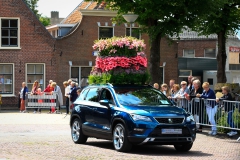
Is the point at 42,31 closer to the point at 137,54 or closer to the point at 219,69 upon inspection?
the point at 219,69

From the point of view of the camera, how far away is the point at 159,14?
1093 inches

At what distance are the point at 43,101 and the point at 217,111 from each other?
56.9 ft

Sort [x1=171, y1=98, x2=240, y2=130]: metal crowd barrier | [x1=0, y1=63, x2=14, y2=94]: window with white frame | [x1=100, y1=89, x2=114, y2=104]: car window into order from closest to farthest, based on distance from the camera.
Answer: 1. [x1=100, y1=89, x2=114, y2=104]: car window
2. [x1=171, y1=98, x2=240, y2=130]: metal crowd barrier
3. [x1=0, y1=63, x2=14, y2=94]: window with white frame

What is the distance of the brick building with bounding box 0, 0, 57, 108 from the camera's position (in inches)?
1743

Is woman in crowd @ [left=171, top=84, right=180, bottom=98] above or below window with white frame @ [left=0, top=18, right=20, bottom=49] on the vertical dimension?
below

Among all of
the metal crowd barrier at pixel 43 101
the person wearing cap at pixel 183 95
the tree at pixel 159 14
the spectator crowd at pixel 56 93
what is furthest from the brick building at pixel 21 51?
the person wearing cap at pixel 183 95

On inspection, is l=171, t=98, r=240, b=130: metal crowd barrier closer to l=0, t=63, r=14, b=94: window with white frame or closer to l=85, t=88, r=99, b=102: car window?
l=85, t=88, r=99, b=102: car window

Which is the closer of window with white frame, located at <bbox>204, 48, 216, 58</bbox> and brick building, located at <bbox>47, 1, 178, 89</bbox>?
brick building, located at <bbox>47, 1, 178, 89</bbox>

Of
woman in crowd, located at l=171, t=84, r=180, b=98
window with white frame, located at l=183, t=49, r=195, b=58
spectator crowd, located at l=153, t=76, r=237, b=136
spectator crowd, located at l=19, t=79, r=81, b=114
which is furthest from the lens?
window with white frame, located at l=183, t=49, r=195, b=58

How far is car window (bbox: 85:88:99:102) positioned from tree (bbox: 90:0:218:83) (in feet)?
33.2

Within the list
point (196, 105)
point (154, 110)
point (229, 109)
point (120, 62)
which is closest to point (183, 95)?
point (196, 105)

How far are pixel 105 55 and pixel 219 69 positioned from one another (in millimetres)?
15141

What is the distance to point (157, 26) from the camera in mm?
28281

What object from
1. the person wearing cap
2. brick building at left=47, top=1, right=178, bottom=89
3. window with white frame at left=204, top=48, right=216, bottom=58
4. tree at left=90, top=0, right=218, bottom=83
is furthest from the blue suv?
window with white frame at left=204, top=48, right=216, bottom=58
